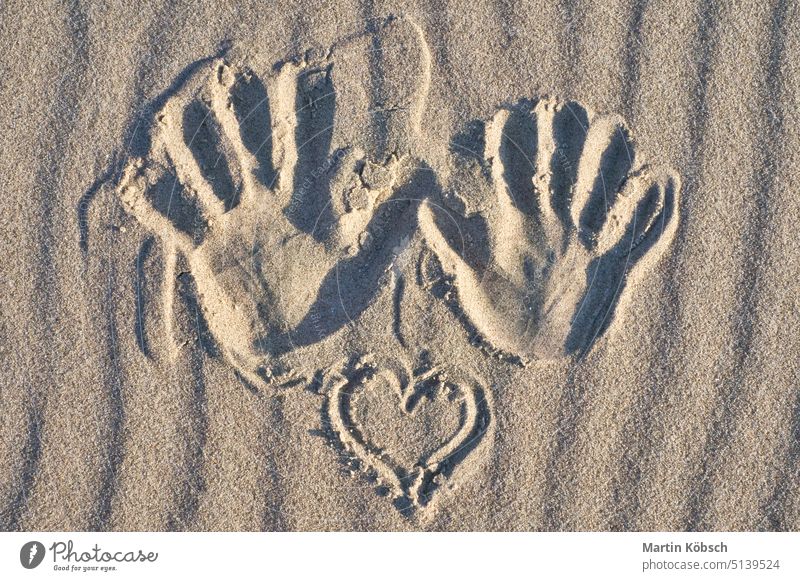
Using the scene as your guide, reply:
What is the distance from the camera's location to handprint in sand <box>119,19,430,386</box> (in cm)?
243

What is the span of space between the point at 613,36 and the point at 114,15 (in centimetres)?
202

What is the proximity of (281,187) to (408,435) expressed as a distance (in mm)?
1106

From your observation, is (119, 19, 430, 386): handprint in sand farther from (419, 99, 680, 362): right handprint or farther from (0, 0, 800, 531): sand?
(419, 99, 680, 362): right handprint

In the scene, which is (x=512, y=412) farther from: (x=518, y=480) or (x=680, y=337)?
(x=680, y=337)

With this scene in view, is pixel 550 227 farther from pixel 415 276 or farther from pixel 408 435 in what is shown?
pixel 408 435

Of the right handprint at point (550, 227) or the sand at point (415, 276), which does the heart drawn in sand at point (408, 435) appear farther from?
the right handprint at point (550, 227)
